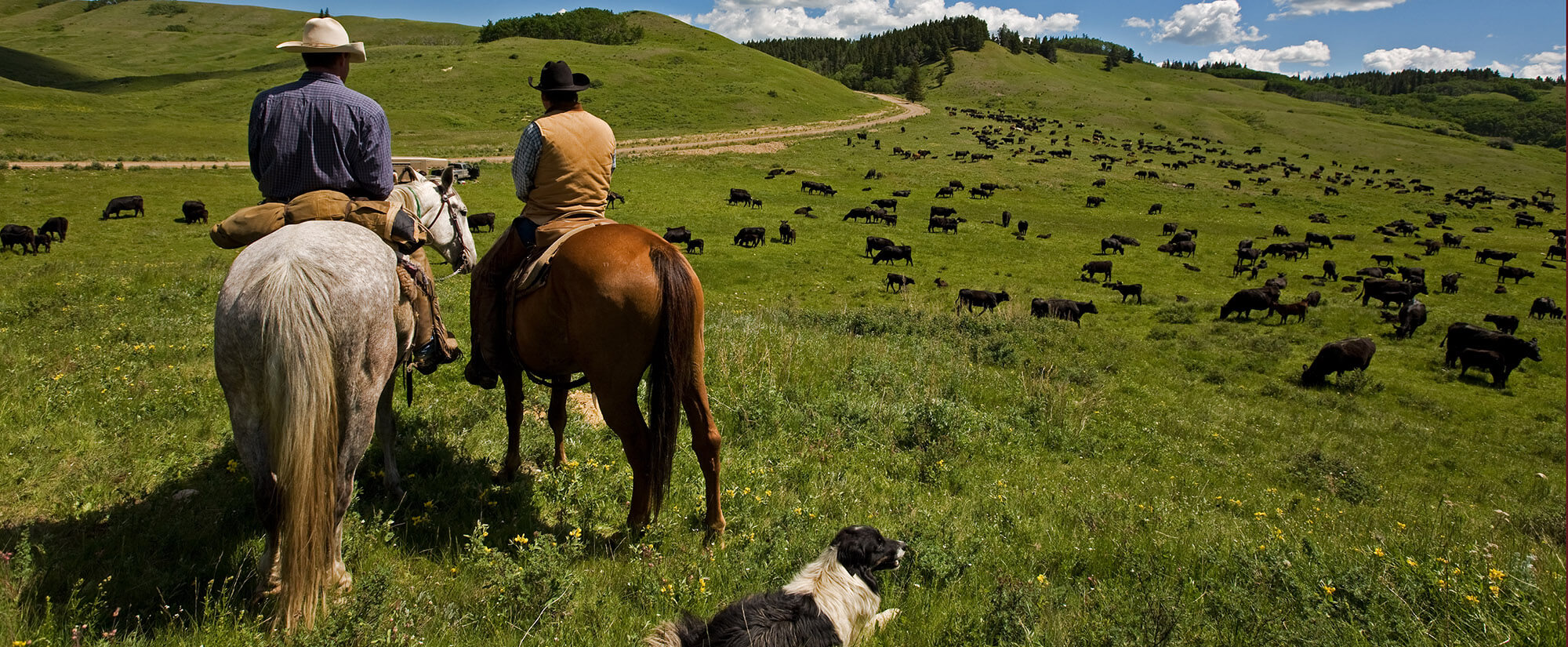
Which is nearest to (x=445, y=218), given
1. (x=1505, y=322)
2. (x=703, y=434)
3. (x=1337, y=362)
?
(x=703, y=434)

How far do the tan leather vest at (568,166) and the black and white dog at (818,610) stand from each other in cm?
333

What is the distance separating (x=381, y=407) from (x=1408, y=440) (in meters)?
17.9

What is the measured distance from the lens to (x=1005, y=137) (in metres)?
76.2

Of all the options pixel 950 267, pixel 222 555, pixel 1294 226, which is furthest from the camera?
pixel 1294 226

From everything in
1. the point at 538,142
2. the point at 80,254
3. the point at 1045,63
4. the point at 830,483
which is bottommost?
the point at 80,254

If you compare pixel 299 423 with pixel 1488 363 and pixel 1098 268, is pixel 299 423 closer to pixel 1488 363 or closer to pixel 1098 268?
pixel 1488 363

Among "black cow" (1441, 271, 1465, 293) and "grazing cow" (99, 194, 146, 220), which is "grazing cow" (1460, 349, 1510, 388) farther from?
"grazing cow" (99, 194, 146, 220)

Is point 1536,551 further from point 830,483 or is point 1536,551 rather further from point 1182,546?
point 830,483

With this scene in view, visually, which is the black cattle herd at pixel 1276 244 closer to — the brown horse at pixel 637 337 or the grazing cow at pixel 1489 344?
the grazing cow at pixel 1489 344

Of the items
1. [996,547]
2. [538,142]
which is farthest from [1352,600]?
[538,142]

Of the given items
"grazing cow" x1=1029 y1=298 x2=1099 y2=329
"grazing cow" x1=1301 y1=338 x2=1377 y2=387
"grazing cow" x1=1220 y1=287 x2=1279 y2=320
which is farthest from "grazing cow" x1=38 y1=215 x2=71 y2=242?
"grazing cow" x1=1220 y1=287 x2=1279 y2=320

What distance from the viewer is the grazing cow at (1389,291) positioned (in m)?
25.9

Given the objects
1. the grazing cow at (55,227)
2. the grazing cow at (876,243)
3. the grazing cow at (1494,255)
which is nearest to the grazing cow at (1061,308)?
the grazing cow at (876,243)

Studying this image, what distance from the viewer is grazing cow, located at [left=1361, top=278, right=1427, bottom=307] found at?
84.9 feet
